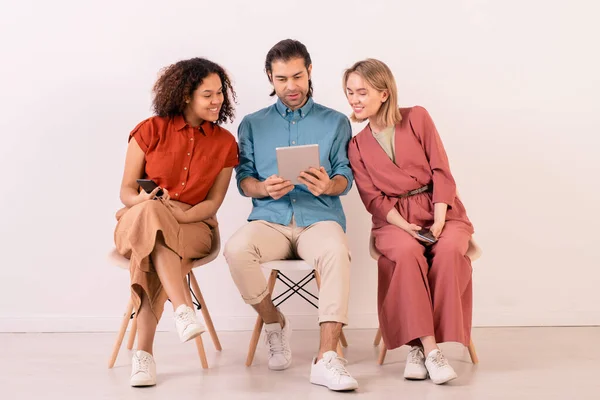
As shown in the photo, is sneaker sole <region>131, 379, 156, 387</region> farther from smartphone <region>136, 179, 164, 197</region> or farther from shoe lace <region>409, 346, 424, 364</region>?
shoe lace <region>409, 346, 424, 364</region>

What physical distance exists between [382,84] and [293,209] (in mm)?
650

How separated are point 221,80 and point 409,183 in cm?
94

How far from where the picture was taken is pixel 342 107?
392 cm

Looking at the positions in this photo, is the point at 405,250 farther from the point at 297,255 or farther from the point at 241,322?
the point at 241,322

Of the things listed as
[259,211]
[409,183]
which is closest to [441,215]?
[409,183]

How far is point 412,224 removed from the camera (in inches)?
124

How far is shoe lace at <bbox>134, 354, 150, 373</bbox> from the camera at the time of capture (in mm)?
2832

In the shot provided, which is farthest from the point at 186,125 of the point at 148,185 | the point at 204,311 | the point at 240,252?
the point at 204,311

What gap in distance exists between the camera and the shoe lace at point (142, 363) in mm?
2832

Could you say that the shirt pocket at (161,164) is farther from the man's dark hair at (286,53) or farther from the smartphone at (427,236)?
the smartphone at (427,236)

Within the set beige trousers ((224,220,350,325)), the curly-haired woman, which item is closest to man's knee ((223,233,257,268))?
beige trousers ((224,220,350,325))

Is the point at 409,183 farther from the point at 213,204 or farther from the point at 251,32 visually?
the point at 251,32

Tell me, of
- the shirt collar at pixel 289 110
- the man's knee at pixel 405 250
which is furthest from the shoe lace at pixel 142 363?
the shirt collar at pixel 289 110

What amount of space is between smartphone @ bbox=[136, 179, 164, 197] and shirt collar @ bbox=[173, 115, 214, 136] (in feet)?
1.11
